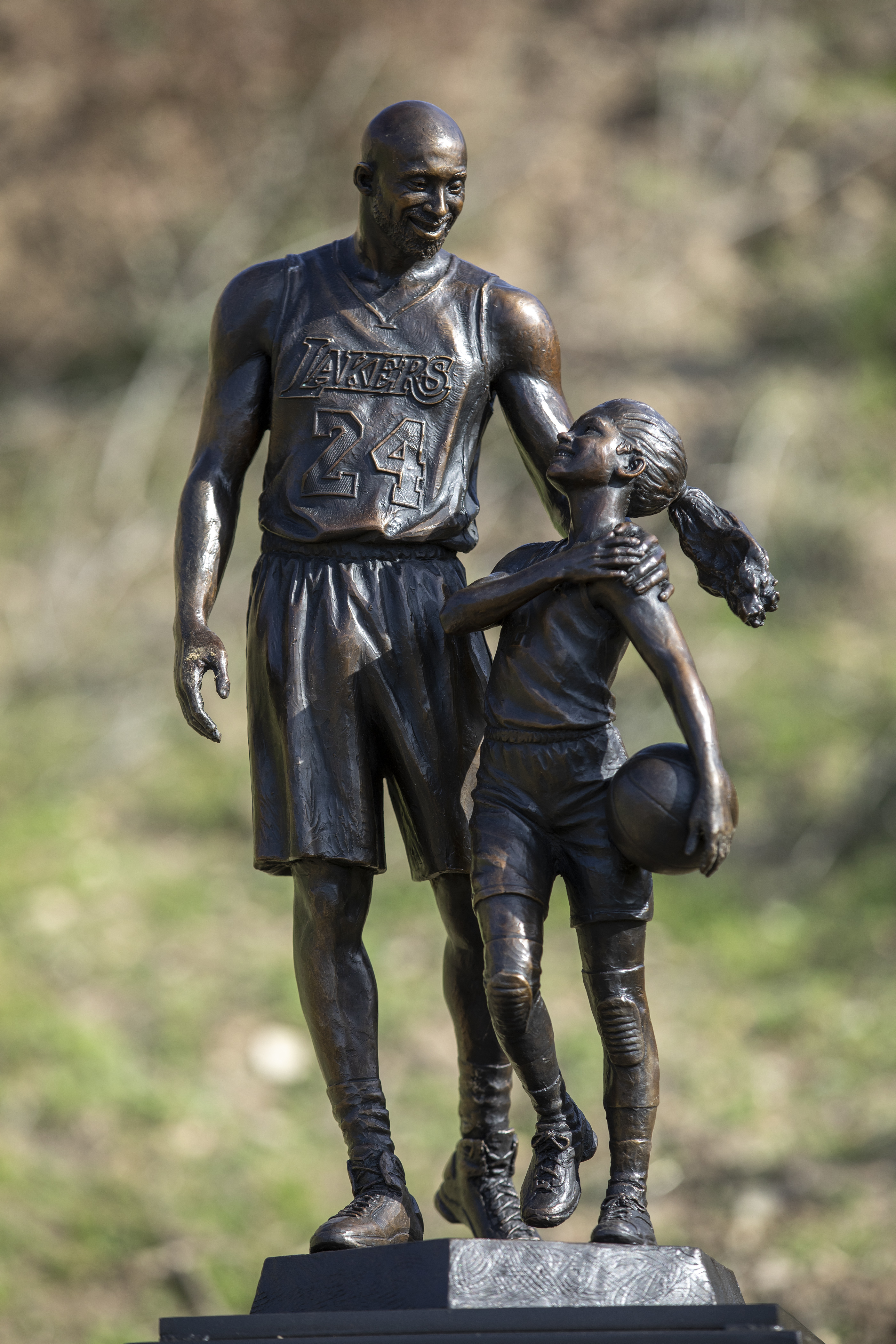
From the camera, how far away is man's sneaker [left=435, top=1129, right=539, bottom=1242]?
3.81 meters

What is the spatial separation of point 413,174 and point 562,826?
1596 millimetres

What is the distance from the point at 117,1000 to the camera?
322 inches

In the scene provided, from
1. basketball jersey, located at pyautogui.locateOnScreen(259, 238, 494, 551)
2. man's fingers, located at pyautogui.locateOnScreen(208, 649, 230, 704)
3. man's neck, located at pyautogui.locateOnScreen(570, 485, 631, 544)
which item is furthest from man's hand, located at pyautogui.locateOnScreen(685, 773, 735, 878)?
man's fingers, located at pyautogui.locateOnScreen(208, 649, 230, 704)

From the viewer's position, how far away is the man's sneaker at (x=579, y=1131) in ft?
12.1

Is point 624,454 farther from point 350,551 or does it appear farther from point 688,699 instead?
point 350,551

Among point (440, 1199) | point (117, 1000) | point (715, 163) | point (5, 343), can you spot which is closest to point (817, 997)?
point (117, 1000)

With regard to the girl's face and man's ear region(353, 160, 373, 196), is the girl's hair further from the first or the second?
man's ear region(353, 160, 373, 196)

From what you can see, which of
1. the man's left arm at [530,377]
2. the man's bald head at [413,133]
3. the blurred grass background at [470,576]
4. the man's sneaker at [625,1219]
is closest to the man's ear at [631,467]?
the man's left arm at [530,377]

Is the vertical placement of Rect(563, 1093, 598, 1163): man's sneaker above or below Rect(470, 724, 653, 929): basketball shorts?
below

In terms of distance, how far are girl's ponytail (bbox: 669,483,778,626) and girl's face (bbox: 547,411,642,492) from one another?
0.74 ft

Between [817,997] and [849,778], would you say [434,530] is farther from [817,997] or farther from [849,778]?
[849,778]

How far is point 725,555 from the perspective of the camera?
3.71m

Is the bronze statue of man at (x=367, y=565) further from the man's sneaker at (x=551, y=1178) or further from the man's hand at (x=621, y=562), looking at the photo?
the man's hand at (x=621, y=562)

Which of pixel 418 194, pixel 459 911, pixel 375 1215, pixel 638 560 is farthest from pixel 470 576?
pixel 375 1215
